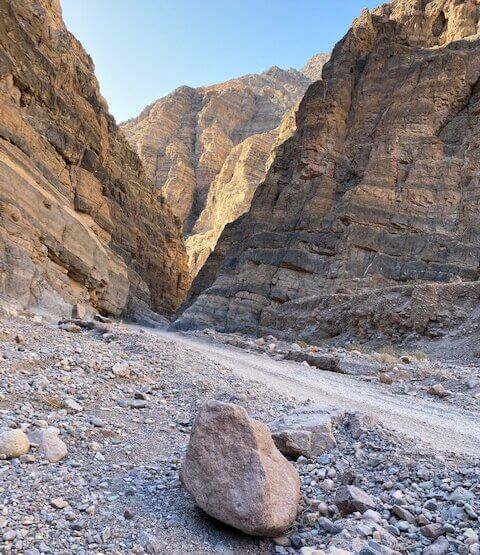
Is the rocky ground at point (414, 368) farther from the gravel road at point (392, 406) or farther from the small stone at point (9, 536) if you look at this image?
the small stone at point (9, 536)

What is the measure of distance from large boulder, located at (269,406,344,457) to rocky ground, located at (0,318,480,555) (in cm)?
13

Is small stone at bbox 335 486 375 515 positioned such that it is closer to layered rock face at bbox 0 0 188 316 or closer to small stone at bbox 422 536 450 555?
small stone at bbox 422 536 450 555

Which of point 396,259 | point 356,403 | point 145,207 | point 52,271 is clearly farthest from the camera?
point 145,207

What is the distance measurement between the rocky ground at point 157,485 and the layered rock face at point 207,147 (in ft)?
211

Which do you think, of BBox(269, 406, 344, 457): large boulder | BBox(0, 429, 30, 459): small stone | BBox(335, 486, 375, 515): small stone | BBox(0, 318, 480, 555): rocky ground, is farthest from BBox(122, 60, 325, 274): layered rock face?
BBox(335, 486, 375, 515): small stone

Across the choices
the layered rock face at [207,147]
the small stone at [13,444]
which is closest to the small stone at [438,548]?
the small stone at [13,444]

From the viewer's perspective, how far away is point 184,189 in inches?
3765

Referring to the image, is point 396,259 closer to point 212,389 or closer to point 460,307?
point 460,307

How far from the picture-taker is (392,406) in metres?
7.44

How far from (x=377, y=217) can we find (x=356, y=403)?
75.1 ft

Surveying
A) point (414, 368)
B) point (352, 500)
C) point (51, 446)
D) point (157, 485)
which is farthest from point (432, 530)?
point (414, 368)

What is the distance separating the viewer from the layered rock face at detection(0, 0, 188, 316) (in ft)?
68.7

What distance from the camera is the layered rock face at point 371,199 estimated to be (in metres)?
24.3

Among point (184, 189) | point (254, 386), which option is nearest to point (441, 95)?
point (254, 386)
